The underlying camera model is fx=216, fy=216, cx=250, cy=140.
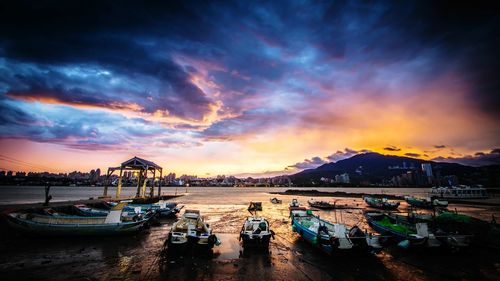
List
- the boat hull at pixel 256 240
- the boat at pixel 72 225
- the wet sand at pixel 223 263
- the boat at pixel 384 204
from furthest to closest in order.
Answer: the boat at pixel 384 204
the boat at pixel 72 225
the boat hull at pixel 256 240
the wet sand at pixel 223 263

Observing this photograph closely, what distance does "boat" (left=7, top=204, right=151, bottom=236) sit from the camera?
18.6 meters

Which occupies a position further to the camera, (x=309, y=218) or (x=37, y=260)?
(x=309, y=218)

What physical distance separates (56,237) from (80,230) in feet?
7.08

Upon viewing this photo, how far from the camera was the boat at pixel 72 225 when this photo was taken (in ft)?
61.0

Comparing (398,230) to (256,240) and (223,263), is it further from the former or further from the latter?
(223,263)

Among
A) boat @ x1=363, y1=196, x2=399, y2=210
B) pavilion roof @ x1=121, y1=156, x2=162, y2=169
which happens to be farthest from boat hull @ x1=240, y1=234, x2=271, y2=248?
boat @ x1=363, y1=196, x2=399, y2=210

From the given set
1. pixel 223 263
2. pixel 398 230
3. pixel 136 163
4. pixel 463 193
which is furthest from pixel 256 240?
pixel 463 193

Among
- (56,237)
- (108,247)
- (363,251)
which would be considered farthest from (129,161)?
(363,251)

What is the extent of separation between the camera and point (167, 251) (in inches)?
623

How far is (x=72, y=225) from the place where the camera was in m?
18.8

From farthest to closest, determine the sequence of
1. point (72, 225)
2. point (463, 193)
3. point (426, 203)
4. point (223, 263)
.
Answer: point (463, 193)
point (426, 203)
point (72, 225)
point (223, 263)

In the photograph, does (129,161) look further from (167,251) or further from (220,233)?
(167,251)

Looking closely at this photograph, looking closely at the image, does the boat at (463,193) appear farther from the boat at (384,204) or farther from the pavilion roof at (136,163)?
the pavilion roof at (136,163)

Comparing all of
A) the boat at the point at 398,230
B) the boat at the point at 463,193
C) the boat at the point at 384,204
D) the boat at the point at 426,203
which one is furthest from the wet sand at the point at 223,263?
the boat at the point at 463,193
